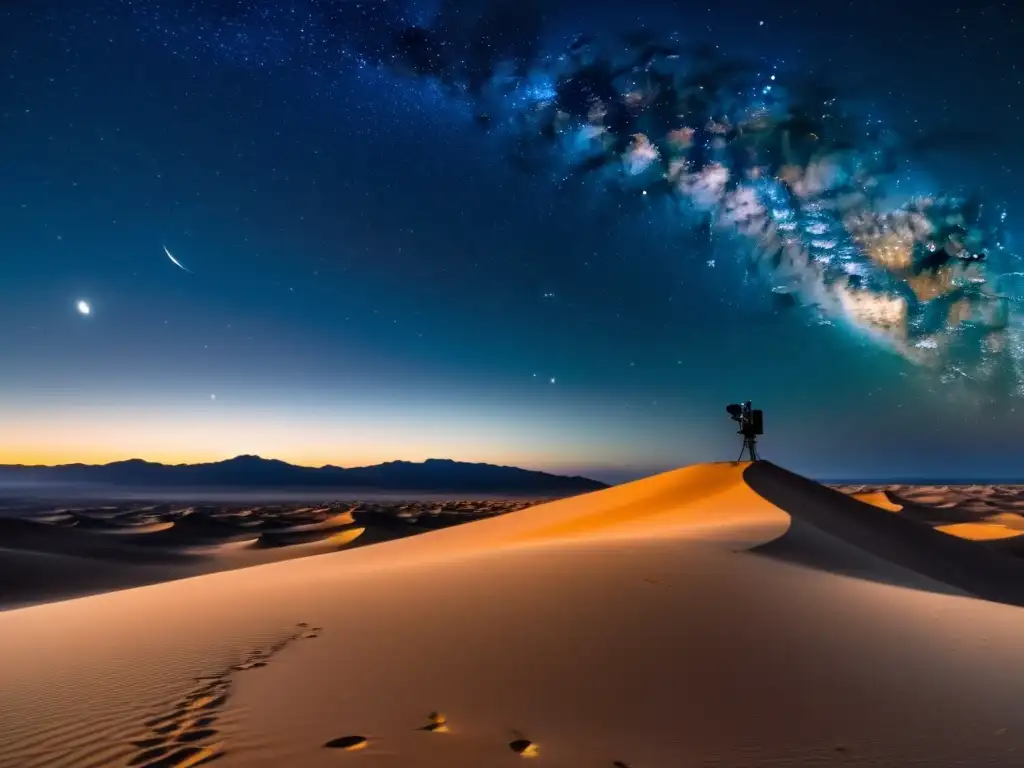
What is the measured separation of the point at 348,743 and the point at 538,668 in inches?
81.6

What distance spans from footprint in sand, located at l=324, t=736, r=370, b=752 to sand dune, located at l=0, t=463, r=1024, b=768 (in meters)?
0.02

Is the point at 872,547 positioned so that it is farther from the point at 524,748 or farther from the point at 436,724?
the point at 436,724

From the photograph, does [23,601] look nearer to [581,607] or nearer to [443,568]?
[443,568]

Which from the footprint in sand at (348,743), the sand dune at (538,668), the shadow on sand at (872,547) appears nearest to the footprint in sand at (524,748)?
the sand dune at (538,668)

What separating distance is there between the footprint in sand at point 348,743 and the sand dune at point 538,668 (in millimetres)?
21

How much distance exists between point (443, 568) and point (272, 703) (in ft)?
21.5

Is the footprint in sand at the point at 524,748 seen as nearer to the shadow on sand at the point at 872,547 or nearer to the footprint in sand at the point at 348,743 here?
the footprint in sand at the point at 348,743

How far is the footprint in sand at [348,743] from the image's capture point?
163 inches

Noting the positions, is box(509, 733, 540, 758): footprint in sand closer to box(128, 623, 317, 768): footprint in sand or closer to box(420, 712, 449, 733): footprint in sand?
box(420, 712, 449, 733): footprint in sand

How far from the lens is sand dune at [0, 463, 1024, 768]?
4242mm

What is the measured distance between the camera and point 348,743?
423 cm

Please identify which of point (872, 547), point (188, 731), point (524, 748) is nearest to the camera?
point (524, 748)

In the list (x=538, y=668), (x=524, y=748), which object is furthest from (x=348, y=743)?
(x=538, y=668)

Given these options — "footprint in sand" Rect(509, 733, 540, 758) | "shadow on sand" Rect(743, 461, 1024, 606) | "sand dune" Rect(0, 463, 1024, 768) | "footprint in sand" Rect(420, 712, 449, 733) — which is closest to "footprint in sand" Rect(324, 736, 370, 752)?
"sand dune" Rect(0, 463, 1024, 768)
